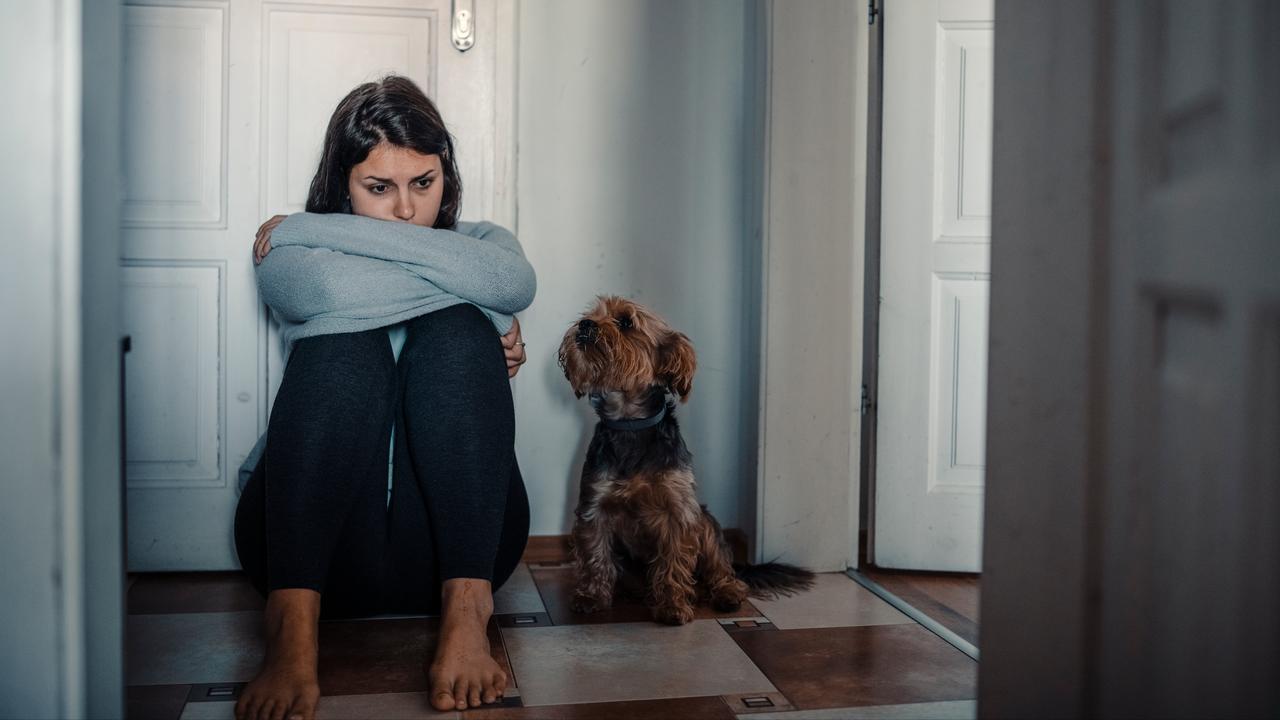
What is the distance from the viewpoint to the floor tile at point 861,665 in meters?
1.55

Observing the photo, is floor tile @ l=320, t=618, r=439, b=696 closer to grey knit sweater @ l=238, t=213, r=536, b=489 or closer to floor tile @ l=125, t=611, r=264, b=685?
floor tile @ l=125, t=611, r=264, b=685

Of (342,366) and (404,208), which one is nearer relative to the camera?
(342,366)

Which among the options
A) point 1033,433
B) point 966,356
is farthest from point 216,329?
point 1033,433

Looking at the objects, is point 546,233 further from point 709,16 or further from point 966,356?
point 966,356

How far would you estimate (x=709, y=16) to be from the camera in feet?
8.36

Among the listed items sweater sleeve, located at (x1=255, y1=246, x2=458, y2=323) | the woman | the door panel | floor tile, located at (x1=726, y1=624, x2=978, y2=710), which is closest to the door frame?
floor tile, located at (x1=726, y1=624, x2=978, y2=710)

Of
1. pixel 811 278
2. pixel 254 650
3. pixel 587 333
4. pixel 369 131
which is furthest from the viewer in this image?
pixel 811 278

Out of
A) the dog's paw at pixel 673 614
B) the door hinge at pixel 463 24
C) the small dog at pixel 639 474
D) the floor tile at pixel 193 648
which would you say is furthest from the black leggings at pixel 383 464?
the door hinge at pixel 463 24

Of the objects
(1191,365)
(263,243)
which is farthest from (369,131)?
(1191,365)

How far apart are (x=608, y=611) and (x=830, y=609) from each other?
0.45 m

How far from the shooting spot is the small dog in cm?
196

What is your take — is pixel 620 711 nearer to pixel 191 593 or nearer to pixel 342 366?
pixel 342 366

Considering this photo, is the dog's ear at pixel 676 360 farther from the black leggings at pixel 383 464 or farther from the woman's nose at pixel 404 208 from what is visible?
the woman's nose at pixel 404 208

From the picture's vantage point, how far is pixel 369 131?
1866 mm
